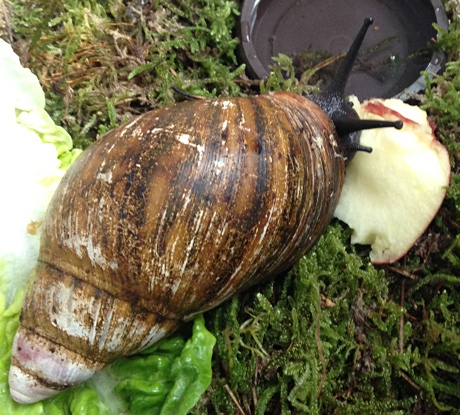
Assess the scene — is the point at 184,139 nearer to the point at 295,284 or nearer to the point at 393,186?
the point at 295,284

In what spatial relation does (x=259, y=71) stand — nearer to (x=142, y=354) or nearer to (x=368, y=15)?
(x=368, y=15)

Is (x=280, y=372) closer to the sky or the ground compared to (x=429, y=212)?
closer to the ground

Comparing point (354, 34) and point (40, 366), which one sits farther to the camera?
point (354, 34)

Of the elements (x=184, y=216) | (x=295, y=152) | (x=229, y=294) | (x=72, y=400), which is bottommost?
(x=72, y=400)

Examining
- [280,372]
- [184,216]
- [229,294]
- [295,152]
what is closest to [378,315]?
[280,372]

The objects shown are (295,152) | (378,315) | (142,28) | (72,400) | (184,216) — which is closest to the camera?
(184,216)

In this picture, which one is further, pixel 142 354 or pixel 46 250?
pixel 142 354

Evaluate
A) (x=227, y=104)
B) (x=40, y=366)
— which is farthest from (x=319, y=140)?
(x=40, y=366)

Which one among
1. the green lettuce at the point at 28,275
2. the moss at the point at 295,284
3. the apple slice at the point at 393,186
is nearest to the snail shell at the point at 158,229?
the green lettuce at the point at 28,275
